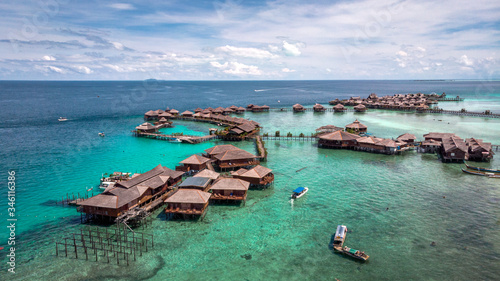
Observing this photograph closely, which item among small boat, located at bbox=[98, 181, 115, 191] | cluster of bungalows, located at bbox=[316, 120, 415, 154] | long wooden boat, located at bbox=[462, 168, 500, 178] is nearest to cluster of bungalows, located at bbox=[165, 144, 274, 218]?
small boat, located at bbox=[98, 181, 115, 191]


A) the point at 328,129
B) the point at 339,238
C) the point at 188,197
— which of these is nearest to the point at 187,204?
the point at 188,197

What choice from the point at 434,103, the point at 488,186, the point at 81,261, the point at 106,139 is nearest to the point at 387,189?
the point at 488,186

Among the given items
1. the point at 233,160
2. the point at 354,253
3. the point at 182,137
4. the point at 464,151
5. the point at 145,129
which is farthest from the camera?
the point at 145,129

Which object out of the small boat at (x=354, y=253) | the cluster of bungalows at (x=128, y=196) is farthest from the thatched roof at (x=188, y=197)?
the small boat at (x=354, y=253)

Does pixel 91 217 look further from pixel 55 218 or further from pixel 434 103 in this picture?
pixel 434 103

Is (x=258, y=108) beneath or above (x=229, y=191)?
above

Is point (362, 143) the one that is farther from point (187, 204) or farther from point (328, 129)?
point (187, 204)
